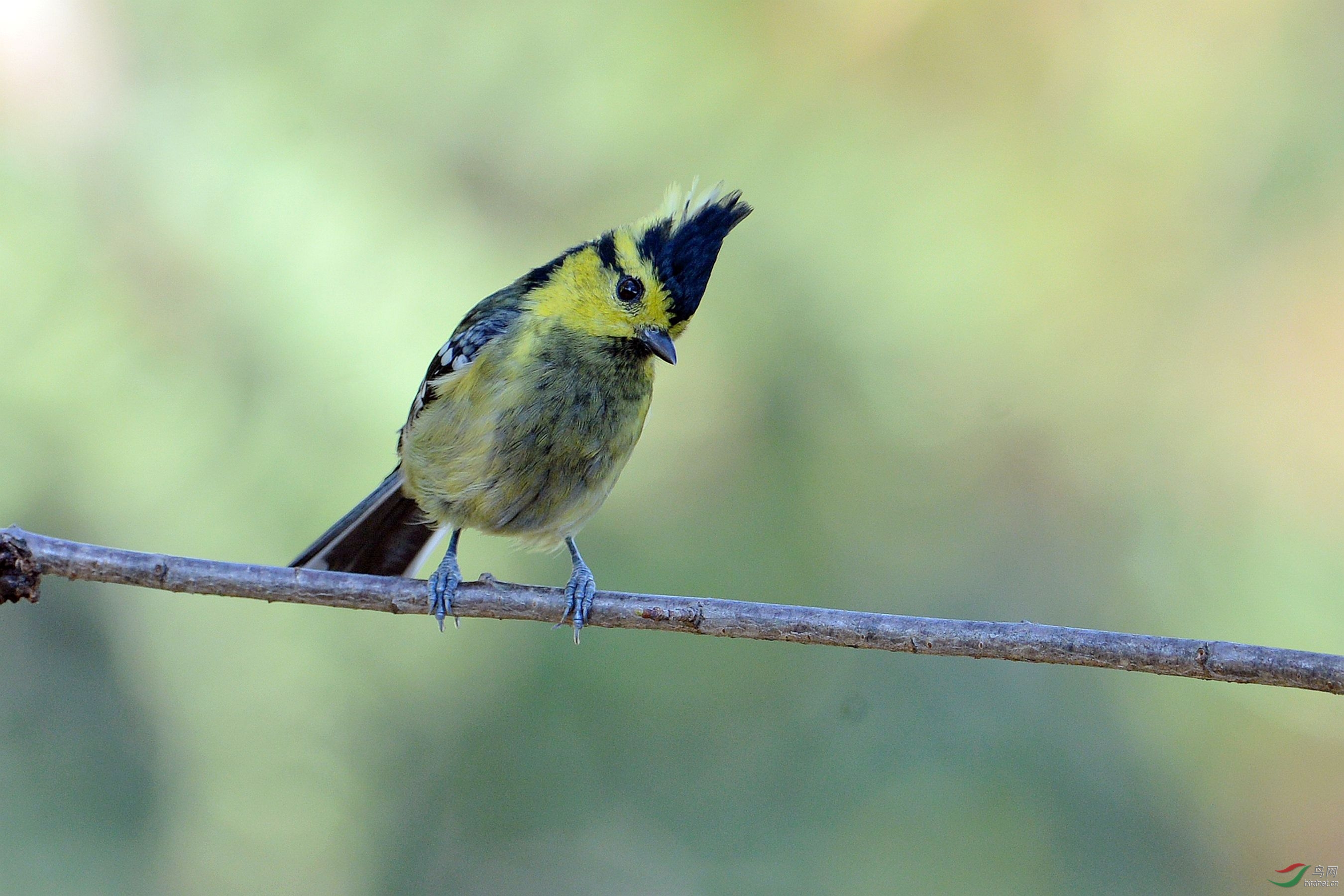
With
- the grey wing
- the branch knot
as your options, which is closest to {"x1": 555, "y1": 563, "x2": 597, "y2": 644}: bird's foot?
the grey wing

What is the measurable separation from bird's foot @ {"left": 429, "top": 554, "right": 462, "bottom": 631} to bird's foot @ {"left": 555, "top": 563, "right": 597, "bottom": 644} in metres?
0.21

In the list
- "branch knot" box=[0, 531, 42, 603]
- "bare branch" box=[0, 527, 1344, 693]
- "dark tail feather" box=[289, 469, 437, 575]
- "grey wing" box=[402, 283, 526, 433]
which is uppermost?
"grey wing" box=[402, 283, 526, 433]

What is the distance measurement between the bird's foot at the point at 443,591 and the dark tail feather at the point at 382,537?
13.4 inches

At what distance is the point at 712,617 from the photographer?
5.83 ft

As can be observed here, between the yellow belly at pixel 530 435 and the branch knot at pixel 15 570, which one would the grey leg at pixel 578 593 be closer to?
the yellow belly at pixel 530 435

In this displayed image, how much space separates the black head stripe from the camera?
2.25m

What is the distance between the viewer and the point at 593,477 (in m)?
2.39

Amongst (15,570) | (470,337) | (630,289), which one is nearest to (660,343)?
(630,289)

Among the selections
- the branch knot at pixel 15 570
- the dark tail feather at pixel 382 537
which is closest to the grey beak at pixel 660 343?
the dark tail feather at pixel 382 537

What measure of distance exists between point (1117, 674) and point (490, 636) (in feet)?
6.37

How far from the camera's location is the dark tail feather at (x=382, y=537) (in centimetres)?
257

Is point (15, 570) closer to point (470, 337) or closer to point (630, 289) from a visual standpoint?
point (470, 337)

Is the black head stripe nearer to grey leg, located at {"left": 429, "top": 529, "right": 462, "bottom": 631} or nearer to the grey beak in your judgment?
the grey beak

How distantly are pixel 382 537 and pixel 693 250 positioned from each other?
1.07m
